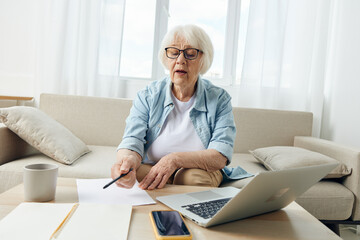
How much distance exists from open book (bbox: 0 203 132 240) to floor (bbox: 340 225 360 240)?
1.67 m

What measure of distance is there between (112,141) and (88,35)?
941mm

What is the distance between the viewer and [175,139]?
3.95 feet

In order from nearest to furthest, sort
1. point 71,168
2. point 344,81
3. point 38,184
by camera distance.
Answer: point 38,184 < point 71,168 < point 344,81

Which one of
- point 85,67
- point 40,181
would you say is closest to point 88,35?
point 85,67

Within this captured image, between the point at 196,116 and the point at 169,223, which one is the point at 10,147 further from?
the point at 169,223

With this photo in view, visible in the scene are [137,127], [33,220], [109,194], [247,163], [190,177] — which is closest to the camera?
[33,220]

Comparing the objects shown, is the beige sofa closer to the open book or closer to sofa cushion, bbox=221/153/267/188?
sofa cushion, bbox=221/153/267/188

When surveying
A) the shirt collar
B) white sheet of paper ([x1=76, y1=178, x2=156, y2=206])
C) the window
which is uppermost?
the window

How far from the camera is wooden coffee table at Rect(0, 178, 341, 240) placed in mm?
567

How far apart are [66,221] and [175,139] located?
2.26 feet

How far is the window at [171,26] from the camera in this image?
8.17ft

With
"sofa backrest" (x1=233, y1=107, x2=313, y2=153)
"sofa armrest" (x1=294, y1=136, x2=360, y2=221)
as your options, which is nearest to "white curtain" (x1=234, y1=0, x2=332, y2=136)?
"sofa backrest" (x1=233, y1=107, x2=313, y2=153)

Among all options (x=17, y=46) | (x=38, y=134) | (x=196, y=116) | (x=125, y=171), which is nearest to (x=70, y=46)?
(x=17, y=46)

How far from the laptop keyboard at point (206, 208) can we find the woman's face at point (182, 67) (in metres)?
0.64
